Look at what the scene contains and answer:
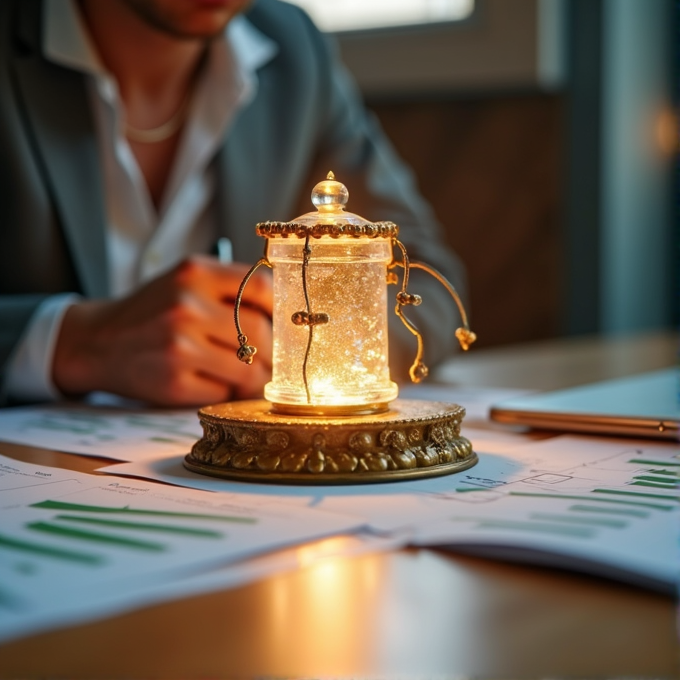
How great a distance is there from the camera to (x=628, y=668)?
37cm

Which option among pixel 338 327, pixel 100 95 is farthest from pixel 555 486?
pixel 100 95

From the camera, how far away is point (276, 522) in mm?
550

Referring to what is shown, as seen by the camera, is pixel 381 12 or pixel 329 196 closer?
pixel 329 196

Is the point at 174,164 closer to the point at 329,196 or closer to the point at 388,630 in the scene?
the point at 329,196

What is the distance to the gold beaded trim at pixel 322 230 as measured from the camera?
0.72 meters

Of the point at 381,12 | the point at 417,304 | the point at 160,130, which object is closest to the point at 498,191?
the point at 381,12

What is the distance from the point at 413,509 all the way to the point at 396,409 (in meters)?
0.17

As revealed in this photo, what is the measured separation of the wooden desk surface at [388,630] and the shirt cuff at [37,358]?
0.80 metres

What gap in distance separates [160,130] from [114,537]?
131 centimetres

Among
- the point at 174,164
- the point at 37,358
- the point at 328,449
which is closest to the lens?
the point at 328,449

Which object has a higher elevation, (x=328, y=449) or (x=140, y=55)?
(x=140, y=55)

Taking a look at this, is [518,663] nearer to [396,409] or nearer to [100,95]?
[396,409]

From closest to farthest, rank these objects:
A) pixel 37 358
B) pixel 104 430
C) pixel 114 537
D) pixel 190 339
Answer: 1. pixel 114 537
2. pixel 104 430
3. pixel 190 339
4. pixel 37 358

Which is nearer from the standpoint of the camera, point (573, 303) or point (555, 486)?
point (555, 486)
